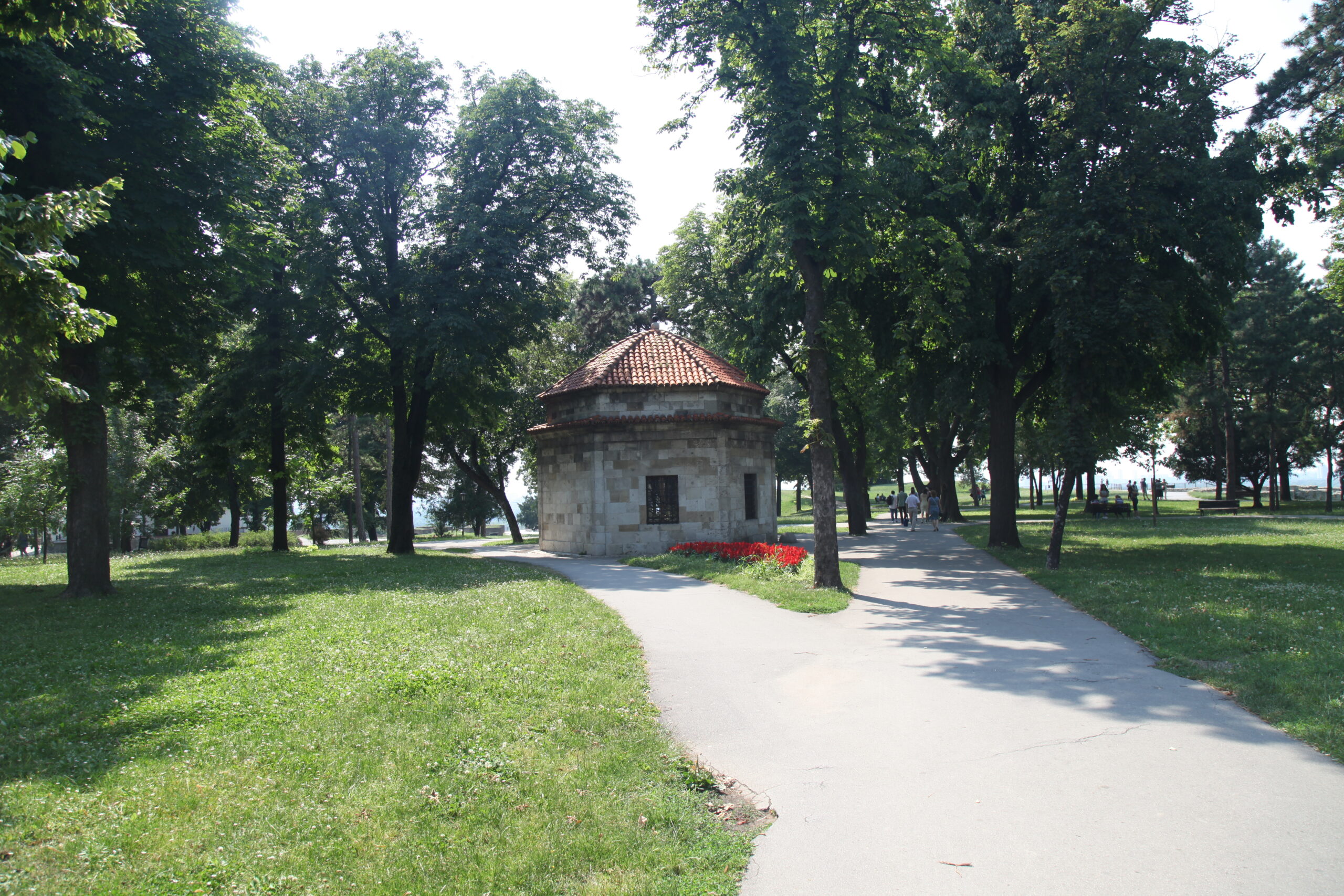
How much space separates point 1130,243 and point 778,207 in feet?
29.1

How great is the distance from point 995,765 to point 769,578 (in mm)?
10120

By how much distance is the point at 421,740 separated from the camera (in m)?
5.63

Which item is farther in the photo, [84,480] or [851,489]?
[851,489]

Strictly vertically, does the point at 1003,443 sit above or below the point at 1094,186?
below

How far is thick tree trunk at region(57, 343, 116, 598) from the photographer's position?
13992 millimetres

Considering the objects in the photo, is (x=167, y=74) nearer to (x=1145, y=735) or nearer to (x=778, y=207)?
(x=778, y=207)

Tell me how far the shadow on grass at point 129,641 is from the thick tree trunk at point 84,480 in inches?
26.0

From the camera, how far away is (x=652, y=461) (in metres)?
24.2

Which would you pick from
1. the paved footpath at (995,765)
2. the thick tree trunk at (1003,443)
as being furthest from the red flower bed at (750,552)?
the thick tree trunk at (1003,443)

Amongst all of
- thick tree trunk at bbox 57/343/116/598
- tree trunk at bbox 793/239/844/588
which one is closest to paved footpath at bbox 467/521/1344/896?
tree trunk at bbox 793/239/844/588

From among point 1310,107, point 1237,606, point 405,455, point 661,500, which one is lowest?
point 1237,606

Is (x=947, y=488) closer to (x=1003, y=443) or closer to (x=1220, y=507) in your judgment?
(x=1220, y=507)

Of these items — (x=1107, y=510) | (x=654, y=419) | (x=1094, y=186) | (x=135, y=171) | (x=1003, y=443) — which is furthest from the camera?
(x=1107, y=510)

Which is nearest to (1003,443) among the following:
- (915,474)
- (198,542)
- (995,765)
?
(995,765)
